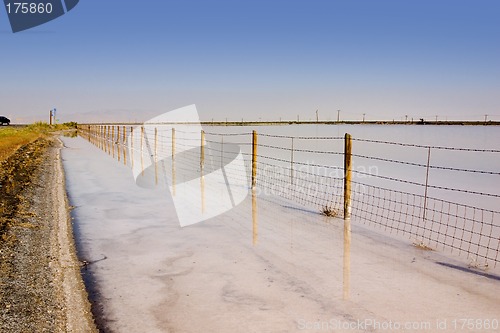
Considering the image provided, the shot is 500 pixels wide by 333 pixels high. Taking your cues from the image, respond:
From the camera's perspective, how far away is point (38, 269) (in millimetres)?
5090

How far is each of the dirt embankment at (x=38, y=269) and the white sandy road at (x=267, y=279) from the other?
0.26 meters

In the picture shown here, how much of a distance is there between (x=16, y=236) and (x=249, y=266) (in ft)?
11.5

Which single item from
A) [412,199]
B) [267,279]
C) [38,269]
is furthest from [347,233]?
[412,199]

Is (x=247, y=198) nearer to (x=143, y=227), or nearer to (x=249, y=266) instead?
(x=143, y=227)

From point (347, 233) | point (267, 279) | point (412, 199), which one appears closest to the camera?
point (267, 279)

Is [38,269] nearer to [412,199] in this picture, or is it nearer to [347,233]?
[347,233]

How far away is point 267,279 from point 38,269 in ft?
8.79

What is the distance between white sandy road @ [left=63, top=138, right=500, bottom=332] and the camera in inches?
158

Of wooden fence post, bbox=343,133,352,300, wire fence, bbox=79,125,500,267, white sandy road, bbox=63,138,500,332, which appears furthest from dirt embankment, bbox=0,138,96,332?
wire fence, bbox=79,125,500,267

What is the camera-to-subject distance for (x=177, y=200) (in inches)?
396

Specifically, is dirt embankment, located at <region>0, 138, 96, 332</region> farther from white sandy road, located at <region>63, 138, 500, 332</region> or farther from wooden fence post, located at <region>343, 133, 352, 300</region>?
wooden fence post, located at <region>343, 133, 352, 300</region>

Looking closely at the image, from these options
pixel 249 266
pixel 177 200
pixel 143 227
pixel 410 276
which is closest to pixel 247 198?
pixel 177 200

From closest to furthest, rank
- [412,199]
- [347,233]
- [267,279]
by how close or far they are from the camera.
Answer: [267,279], [347,233], [412,199]

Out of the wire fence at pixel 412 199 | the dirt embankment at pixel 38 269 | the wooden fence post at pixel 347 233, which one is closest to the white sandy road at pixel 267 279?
the wooden fence post at pixel 347 233
